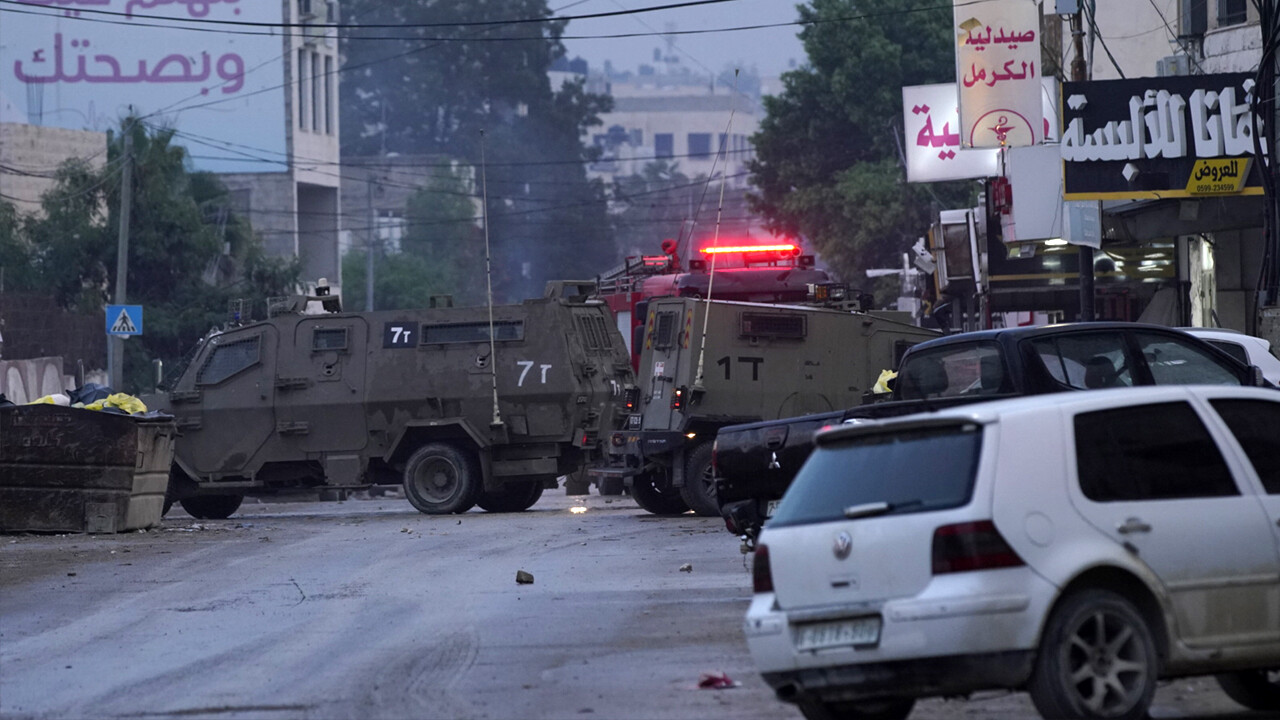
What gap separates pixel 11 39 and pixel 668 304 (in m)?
51.2

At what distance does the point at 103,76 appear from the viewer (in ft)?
212

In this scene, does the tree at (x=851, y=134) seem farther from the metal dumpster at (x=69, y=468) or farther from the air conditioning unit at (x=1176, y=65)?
the metal dumpster at (x=69, y=468)

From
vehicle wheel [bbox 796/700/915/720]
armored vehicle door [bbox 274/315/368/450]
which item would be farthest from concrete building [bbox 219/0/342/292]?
Answer: vehicle wheel [bbox 796/700/915/720]

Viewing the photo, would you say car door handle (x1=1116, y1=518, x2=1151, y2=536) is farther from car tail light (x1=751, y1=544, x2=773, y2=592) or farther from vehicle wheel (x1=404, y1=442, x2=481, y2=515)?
vehicle wheel (x1=404, y1=442, x2=481, y2=515)

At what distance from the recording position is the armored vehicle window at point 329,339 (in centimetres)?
2233

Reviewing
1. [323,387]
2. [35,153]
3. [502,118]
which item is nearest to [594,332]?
[323,387]

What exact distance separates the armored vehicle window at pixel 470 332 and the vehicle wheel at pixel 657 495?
280cm

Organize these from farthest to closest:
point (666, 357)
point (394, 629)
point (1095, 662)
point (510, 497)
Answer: point (510, 497), point (666, 357), point (394, 629), point (1095, 662)

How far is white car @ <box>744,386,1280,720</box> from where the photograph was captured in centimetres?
688

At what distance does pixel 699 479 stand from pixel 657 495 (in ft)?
4.72

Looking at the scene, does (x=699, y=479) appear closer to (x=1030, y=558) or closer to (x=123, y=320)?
(x=1030, y=558)

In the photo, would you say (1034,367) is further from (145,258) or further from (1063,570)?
(145,258)

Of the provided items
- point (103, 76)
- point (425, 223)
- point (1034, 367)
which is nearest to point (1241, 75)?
point (1034, 367)

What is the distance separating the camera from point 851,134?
186ft
